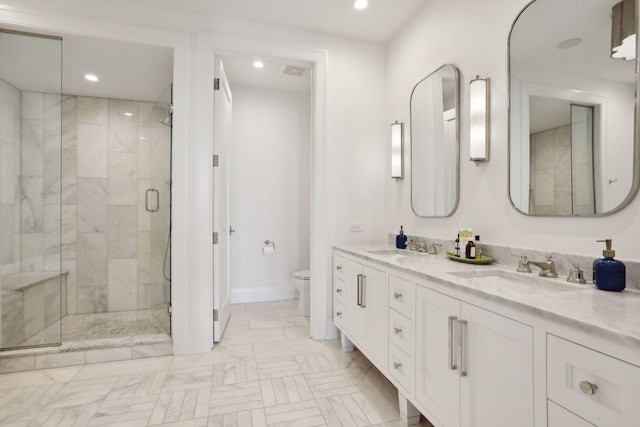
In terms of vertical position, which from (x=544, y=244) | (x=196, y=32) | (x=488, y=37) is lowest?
(x=544, y=244)

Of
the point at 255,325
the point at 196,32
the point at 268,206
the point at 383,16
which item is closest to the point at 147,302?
the point at 255,325

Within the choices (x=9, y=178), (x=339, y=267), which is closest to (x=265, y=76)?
(x=339, y=267)

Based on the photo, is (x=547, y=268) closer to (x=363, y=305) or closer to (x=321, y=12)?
(x=363, y=305)

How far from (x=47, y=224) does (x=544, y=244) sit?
3506mm

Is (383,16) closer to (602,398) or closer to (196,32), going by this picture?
(196,32)

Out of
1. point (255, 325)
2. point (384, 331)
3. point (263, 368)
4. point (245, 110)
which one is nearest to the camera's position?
point (384, 331)

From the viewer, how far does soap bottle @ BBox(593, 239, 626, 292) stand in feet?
3.94

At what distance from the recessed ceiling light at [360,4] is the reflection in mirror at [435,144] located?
748 mm

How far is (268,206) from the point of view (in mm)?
4129

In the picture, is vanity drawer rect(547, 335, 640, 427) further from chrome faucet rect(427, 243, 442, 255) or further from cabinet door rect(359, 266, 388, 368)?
chrome faucet rect(427, 243, 442, 255)

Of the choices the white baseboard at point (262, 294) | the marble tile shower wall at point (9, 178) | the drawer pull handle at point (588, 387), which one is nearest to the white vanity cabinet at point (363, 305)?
the drawer pull handle at point (588, 387)

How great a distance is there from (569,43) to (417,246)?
152 centimetres

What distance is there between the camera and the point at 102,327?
304 centimetres

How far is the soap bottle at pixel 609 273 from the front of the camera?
3.94ft
